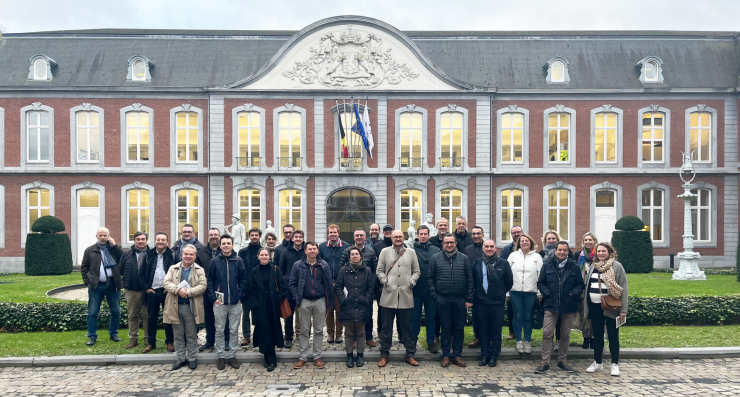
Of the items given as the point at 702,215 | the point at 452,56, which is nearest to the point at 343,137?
the point at 452,56

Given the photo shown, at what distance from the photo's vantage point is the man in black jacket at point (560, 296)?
697 cm

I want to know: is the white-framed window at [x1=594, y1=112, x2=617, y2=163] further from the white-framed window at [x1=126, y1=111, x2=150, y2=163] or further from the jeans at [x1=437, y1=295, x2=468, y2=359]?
the white-framed window at [x1=126, y1=111, x2=150, y2=163]

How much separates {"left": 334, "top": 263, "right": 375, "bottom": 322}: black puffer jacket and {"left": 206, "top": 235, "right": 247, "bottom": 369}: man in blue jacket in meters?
1.37

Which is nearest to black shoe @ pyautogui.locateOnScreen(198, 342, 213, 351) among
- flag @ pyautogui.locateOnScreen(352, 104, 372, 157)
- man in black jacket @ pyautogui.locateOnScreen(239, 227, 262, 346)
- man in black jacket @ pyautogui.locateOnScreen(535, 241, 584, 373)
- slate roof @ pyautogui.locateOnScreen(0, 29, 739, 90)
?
man in black jacket @ pyautogui.locateOnScreen(239, 227, 262, 346)

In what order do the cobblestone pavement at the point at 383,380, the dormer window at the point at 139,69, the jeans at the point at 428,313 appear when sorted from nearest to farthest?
the cobblestone pavement at the point at 383,380 → the jeans at the point at 428,313 → the dormer window at the point at 139,69

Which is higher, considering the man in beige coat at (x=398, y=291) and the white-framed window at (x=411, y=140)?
the white-framed window at (x=411, y=140)

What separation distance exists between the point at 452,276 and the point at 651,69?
18180mm

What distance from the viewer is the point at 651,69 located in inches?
826

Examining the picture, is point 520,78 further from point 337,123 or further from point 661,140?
point 337,123

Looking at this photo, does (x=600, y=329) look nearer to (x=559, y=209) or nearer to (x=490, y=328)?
(x=490, y=328)

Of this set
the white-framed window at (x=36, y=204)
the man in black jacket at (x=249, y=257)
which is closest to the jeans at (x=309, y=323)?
the man in black jacket at (x=249, y=257)

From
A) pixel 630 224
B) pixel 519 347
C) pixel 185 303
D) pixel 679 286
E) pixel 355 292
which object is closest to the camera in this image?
pixel 185 303

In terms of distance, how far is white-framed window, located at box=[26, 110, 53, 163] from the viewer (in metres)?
20.1

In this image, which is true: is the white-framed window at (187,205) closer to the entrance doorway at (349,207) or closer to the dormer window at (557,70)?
the entrance doorway at (349,207)
